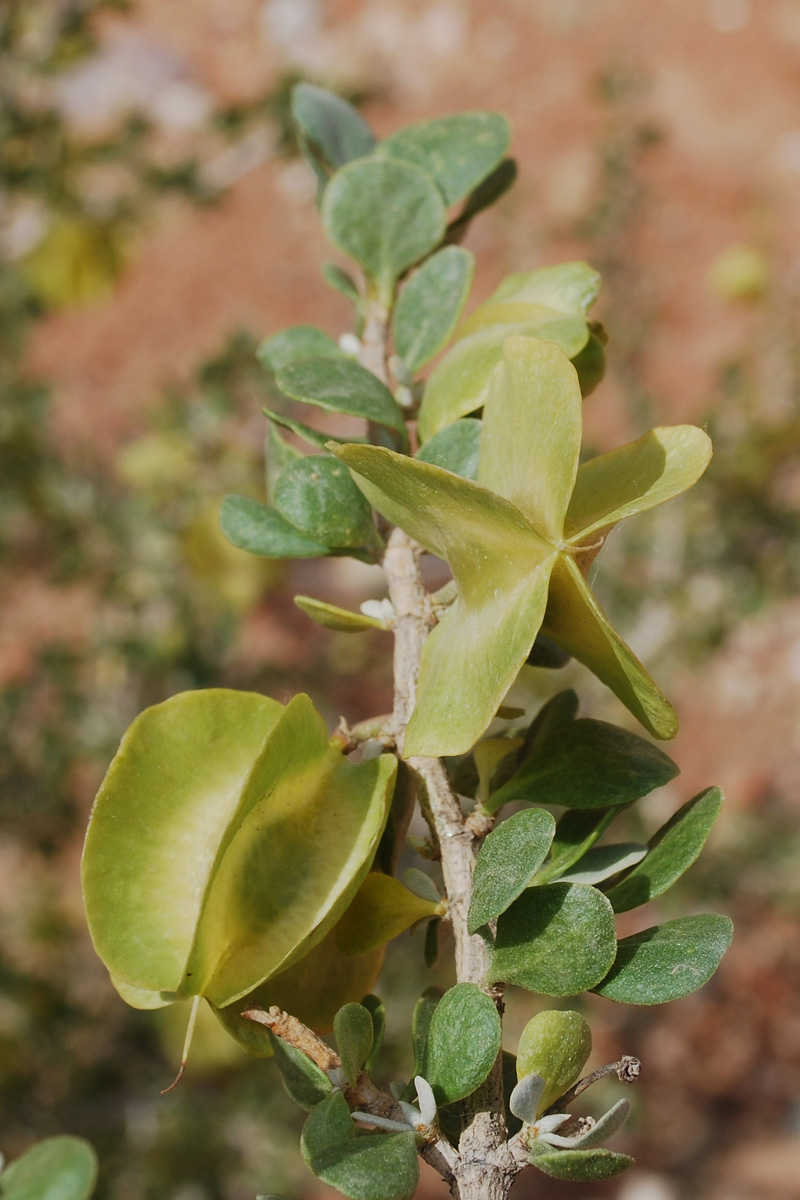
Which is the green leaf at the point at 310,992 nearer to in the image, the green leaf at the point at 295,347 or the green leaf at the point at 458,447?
the green leaf at the point at 458,447

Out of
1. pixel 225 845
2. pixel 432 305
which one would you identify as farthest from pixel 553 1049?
pixel 432 305

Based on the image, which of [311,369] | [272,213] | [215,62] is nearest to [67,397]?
[272,213]

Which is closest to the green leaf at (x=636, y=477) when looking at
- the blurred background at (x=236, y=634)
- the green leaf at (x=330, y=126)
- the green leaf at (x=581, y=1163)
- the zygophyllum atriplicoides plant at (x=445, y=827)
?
the zygophyllum atriplicoides plant at (x=445, y=827)

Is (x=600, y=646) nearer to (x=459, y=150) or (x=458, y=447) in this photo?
(x=458, y=447)

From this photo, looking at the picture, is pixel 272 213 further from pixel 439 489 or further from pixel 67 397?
pixel 439 489

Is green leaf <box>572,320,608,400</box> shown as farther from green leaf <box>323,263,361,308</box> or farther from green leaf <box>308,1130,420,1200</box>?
green leaf <box>308,1130,420,1200</box>
